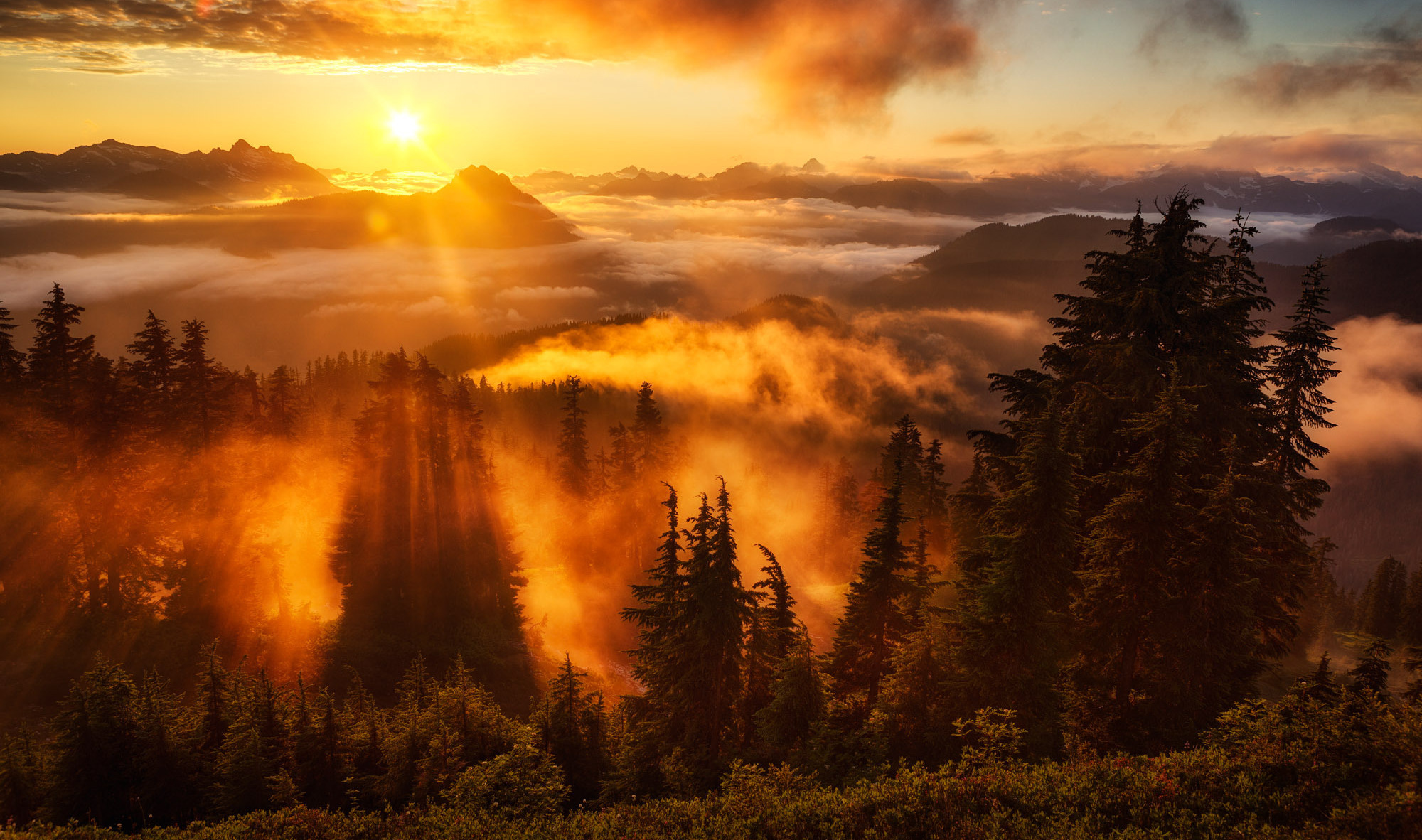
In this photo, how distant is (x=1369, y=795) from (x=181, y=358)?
4637 centimetres

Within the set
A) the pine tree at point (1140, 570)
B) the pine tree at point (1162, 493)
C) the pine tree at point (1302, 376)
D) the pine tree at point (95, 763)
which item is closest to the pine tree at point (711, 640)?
the pine tree at point (1162, 493)

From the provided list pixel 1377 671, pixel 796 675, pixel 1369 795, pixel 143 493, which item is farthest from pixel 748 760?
pixel 143 493

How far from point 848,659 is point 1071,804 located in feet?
39.1

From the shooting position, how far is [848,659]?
24656mm

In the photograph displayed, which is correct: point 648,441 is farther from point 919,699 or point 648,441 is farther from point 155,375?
point 919,699

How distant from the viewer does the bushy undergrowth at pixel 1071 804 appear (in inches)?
453

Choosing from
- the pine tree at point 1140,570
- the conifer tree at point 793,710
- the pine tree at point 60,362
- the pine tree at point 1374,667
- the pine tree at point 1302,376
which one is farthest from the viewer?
the pine tree at point 60,362

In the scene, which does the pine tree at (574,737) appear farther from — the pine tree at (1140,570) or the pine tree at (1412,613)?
the pine tree at (1412,613)

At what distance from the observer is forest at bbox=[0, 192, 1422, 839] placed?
13852 millimetres

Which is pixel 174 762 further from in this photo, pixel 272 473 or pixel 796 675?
pixel 272 473

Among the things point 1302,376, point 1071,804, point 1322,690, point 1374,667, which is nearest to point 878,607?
point 1071,804

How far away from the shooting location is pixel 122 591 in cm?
3516

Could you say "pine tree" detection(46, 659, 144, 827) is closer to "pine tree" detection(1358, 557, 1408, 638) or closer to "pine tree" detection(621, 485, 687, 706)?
"pine tree" detection(621, 485, 687, 706)

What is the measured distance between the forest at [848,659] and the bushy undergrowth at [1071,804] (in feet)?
0.25
